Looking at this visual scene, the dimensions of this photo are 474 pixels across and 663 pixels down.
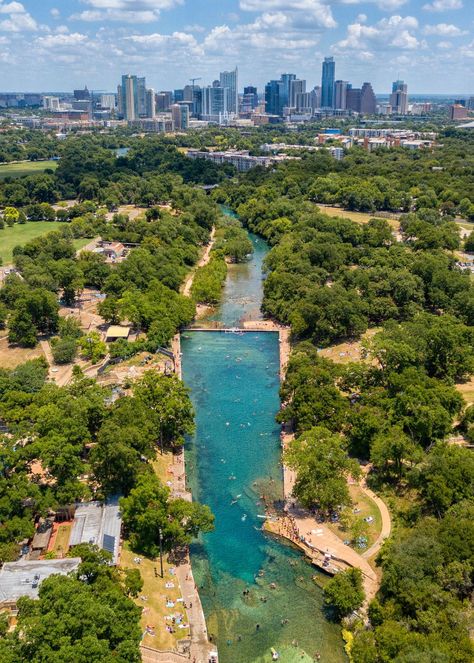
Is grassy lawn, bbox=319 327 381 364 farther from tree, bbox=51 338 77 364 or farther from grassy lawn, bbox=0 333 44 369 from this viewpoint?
grassy lawn, bbox=0 333 44 369

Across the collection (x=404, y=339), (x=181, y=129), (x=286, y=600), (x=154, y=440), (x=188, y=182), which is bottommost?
(x=286, y=600)

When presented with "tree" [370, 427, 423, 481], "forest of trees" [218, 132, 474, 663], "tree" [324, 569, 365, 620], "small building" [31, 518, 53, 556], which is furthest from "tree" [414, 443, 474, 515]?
"small building" [31, 518, 53, 556]

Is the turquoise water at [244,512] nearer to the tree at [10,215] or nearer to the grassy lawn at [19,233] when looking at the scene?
the grassy lawn at [19,233]

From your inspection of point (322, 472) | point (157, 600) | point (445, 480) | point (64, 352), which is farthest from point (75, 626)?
point (64, 352)

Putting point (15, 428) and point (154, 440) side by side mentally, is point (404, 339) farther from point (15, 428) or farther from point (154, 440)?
point (15, 428)

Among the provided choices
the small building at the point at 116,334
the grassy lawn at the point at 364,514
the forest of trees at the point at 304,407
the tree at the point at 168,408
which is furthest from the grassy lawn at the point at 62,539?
the small building at the point at 116,334

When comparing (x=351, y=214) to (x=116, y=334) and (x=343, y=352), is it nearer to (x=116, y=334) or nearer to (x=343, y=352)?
(x=343, y=352)

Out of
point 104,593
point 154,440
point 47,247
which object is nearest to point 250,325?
point 154,440
